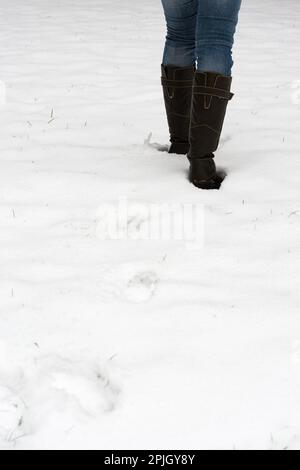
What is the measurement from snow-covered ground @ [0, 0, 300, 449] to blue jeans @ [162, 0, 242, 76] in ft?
1.89

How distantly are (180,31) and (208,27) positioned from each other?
388 millimetres

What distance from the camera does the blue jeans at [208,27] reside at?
2.41 m

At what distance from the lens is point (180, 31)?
280 cm

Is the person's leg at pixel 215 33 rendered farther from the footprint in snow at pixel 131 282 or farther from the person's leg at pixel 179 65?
the footprint in snow at pixel 131 282

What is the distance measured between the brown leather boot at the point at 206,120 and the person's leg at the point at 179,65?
1.04 feet

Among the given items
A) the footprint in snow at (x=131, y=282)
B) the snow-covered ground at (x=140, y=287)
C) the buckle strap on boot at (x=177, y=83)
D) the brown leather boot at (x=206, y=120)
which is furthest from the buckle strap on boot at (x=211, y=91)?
the footprint in snow at (x=131, y=282)

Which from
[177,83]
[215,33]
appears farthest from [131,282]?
[177,83]

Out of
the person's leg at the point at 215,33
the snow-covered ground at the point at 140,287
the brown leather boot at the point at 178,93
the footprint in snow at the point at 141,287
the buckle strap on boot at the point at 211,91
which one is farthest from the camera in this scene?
the brown leather boot at the point at 178,93

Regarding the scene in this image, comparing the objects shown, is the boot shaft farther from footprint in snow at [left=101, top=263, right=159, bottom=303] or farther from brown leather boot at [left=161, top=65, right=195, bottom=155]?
footprint in snow at [left=101, top=263, right=159, bottom=303]

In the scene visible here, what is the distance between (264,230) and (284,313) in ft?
1.89

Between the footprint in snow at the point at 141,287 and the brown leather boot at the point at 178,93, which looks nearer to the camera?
the footprint in snow at the point at 141,287

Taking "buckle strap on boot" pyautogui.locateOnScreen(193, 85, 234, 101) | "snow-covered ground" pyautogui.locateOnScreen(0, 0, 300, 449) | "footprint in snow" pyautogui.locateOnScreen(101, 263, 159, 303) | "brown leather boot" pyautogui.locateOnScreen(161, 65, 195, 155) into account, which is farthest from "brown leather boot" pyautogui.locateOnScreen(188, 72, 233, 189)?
"footprint in snow" pyautogui.locateOnScreen(101, 263, 159, 303)
